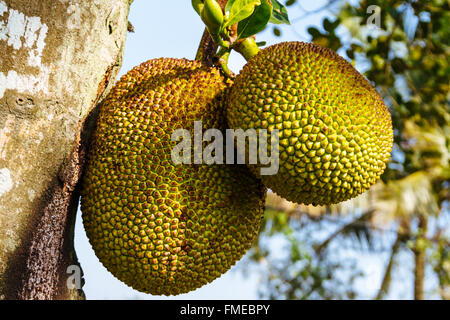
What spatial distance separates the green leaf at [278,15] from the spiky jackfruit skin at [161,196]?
0.42m

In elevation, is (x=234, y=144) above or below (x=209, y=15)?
below

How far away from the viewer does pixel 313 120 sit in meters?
1.14

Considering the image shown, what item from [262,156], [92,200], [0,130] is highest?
[0,130]

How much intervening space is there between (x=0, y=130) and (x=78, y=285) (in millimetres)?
542

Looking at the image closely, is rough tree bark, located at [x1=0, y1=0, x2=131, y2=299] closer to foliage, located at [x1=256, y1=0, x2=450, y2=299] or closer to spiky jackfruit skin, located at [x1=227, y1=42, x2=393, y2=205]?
spiky jackfruit skin, located at [x1=227, y1=42, x2=393, y2=205]

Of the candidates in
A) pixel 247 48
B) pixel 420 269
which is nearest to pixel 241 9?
pixel 247 48

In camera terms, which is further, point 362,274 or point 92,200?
point 362,274

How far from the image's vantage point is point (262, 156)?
116 cm

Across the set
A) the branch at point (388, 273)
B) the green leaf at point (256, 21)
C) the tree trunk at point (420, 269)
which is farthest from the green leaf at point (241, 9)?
the branch at point (388, 273)

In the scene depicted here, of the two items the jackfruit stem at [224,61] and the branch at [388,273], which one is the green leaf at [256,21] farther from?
the branch at [388,273]

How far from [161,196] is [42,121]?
1.19 ft

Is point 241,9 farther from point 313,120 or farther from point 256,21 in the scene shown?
point 313,120

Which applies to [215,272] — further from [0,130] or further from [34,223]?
[0,130]

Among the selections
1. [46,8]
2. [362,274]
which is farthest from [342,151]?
[362,274]
